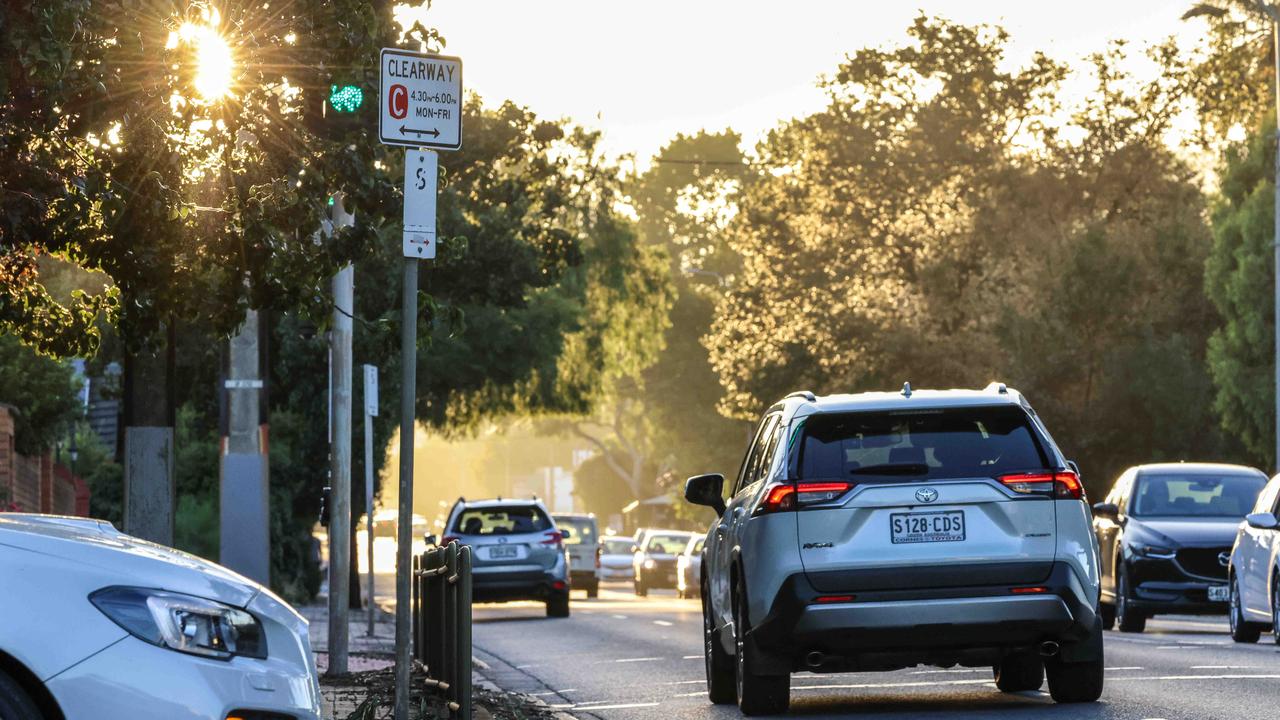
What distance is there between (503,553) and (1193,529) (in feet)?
35.9

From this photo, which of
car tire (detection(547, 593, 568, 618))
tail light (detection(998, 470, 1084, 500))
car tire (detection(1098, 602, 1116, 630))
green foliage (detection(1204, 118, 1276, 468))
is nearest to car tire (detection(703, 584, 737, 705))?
tail light (detection(998, 470, 1084, 500))

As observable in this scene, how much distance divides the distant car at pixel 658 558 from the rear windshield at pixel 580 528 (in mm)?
2127

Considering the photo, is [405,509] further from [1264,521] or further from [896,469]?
[1264,521]

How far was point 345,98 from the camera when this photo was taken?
1352 centimetres

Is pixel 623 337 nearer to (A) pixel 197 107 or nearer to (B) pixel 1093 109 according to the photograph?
(B) pixel 1093 109

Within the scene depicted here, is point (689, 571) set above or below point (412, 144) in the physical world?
below

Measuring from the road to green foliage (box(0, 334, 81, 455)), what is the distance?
7.91m

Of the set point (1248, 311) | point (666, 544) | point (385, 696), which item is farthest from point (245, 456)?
point (666, 544)

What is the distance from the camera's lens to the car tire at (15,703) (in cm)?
645

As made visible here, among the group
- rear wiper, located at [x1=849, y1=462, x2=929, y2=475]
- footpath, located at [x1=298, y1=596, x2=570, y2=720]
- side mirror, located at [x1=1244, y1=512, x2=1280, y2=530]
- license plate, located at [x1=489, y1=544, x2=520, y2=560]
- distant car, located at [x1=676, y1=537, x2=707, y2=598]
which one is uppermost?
rear wiper, located at [x1=849, y1=462, x2=929, y2=475]

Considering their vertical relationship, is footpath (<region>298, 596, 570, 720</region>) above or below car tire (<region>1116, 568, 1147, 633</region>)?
above

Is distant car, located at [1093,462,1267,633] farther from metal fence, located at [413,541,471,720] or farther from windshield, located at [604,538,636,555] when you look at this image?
windshield, located at [604,538,636,555]

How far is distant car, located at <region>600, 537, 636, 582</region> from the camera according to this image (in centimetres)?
7606

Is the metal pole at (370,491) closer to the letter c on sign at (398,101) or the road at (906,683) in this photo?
the road at (906,683)
